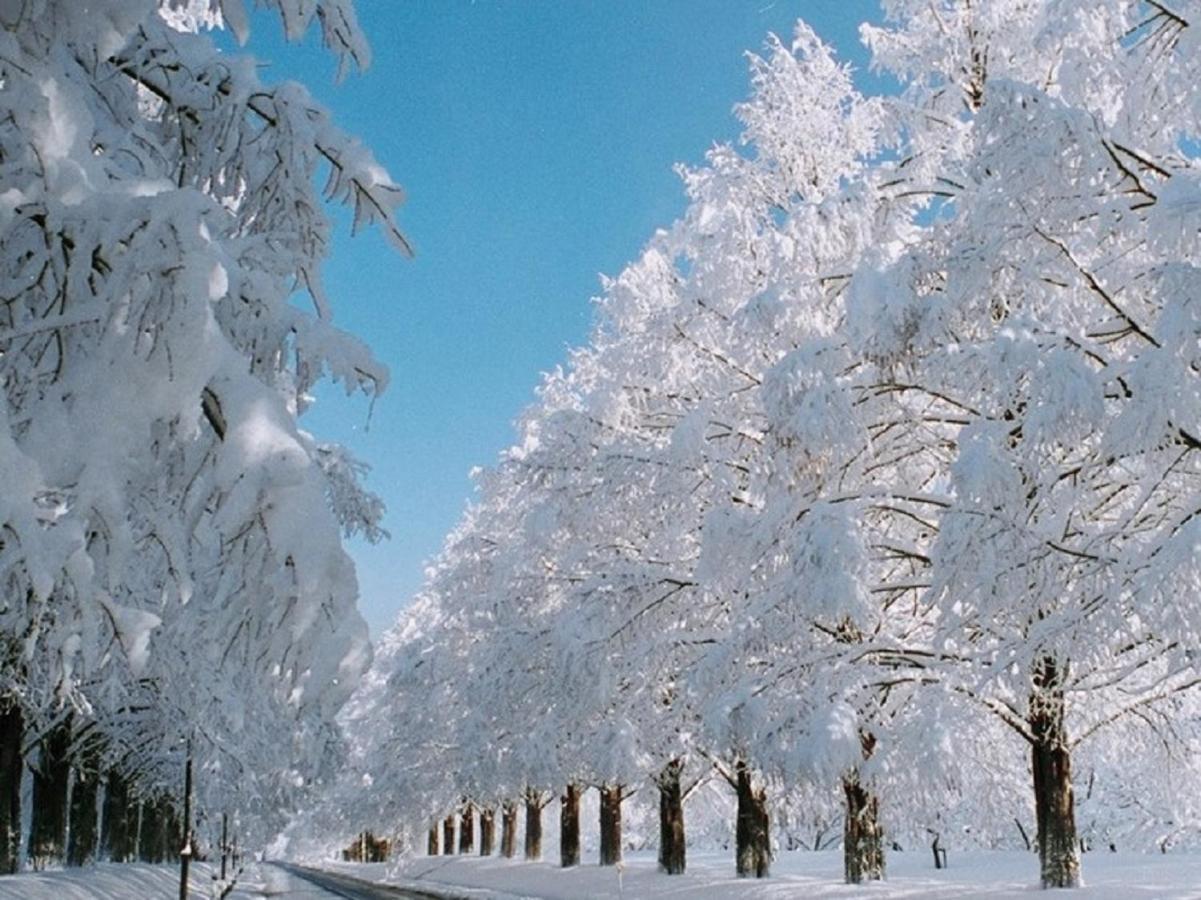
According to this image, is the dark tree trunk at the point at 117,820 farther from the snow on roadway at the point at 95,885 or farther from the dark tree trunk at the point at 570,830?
the dark tree trunk at the point at 570,830

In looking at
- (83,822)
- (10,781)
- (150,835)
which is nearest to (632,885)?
(10,781)

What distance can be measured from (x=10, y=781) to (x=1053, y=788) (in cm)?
1521

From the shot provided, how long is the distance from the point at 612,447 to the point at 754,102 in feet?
18.4

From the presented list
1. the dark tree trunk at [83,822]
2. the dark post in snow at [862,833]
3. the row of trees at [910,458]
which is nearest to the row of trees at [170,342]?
the row of trees at [910,458]

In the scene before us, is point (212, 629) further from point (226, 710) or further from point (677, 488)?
point (226, 710)

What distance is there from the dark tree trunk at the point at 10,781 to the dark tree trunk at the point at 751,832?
11.1 metres

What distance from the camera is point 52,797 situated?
20562 mm

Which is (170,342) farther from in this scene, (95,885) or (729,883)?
(95,885)

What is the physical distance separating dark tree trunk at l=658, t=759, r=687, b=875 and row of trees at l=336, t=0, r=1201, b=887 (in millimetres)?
3769

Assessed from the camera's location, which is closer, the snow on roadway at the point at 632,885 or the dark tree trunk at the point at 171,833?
the snow on roadway at the point at 632,885

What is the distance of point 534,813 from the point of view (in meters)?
33.5

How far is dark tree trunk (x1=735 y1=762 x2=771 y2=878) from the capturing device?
685 inches

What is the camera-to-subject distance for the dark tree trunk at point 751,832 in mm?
17391

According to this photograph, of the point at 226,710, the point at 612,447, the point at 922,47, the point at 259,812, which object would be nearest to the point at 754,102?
the point at 922,47
